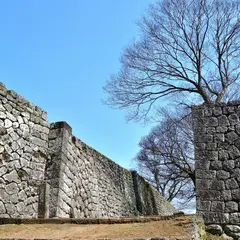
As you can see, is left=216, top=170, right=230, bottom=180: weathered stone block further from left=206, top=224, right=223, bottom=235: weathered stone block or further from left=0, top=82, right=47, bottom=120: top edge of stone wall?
left=0, top=82, right=47, bottom=120: top edge of stone wall

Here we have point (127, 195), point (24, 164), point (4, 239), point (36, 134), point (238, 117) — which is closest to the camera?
point (4, 239)

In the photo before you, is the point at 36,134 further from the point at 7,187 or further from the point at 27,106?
the point at 7,187

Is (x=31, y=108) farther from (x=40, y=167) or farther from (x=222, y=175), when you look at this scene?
(x=222, y=175)

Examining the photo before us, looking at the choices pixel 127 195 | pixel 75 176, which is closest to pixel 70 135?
pixel 75 176

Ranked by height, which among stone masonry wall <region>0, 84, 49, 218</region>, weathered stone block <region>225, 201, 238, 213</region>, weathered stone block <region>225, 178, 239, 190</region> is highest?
stone masonry wall <region>0, 84, 49, 218</region>

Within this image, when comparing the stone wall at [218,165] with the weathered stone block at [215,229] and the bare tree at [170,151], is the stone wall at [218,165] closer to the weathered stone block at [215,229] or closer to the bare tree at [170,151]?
the weathered stone block at [215,229]

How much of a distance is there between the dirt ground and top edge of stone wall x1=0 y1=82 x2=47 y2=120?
2.28 meters

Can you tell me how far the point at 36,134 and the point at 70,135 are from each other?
0.84m

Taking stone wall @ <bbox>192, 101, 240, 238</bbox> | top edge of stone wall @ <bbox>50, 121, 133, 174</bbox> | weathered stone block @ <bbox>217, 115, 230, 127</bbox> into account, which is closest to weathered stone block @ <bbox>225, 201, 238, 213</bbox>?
stone wall @ <bbox>192, 101, 240, 238</bbox>

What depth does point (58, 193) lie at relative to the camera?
595cm

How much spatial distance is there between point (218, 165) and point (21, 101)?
345 centimetres

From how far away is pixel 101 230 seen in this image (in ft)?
12.1

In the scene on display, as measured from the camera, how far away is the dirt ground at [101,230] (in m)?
3.27

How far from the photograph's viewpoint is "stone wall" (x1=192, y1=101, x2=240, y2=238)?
4.81 m
